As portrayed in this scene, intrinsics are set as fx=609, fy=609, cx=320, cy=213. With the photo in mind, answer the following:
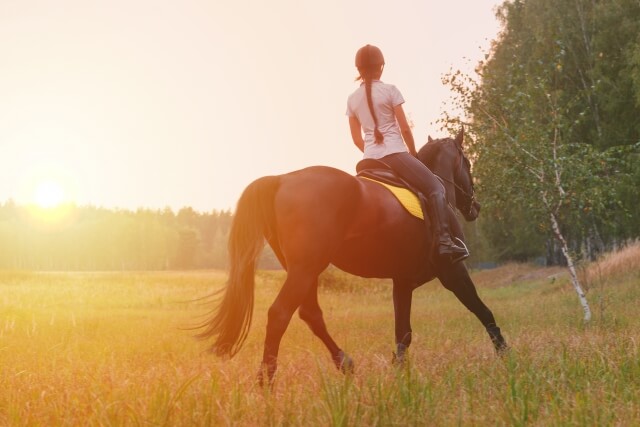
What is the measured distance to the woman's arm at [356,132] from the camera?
688 centimetres

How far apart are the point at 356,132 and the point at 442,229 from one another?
1474mm

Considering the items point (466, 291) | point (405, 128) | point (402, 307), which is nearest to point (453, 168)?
point (405, 128)

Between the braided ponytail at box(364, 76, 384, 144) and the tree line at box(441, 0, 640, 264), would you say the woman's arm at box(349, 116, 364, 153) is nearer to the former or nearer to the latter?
the braided ponytail at box(364, 76, 384, 144)

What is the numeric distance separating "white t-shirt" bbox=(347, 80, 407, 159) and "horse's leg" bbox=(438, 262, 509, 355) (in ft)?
4.77

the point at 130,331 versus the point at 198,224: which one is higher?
the point at 198,224

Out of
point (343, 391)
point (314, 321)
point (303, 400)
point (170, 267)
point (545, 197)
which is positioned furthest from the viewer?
point (170, 267)

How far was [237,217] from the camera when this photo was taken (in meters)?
5.76

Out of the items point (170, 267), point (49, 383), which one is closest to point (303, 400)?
point (49, 383)

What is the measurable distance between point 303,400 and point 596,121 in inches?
1154

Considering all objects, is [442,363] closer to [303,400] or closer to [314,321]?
[314,321]

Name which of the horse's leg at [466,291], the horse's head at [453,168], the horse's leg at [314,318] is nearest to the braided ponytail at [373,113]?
the horse's head at [453,168]

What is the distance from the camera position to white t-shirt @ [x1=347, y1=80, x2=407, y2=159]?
21.1 ft

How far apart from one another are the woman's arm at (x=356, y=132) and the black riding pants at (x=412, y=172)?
0.46m

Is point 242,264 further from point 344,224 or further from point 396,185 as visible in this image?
point 396,185
